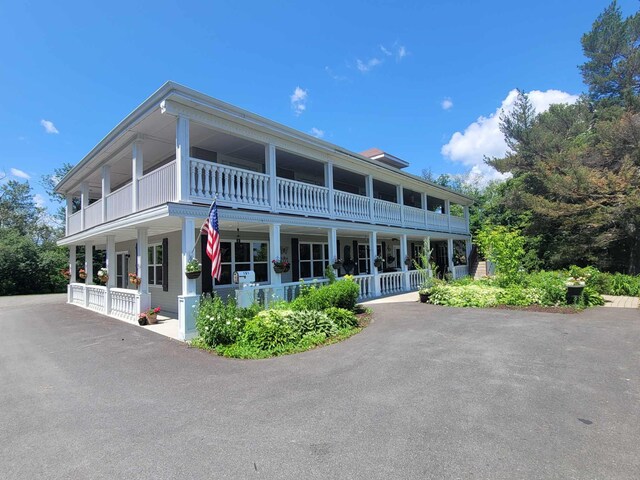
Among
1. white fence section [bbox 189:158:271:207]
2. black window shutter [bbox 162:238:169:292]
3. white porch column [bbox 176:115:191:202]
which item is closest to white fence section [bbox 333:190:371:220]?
white fence section [bbox 189:158:271:207]

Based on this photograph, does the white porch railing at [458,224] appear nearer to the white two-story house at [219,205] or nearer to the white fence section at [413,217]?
the white two-story house at [219,205]

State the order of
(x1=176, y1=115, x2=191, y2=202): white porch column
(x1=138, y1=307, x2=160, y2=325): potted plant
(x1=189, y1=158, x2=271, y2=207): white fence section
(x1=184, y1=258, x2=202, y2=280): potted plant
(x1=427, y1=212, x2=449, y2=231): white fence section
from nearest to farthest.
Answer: (x1=184, y1=258, x2=202, y2=280): potted plant → (x1=176, y1=115, x2=191, y2=202): white porch column → (x1=189, y1=158, x2=271, y2=207): white fence section → (x1=138, y1=307, x2=160, y2=325): potted plant → (x1=427, y1=212, x2=449, y2=231): white fence section

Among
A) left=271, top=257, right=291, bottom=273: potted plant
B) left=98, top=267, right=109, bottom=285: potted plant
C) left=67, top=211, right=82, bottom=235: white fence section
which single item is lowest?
left=98, top=267, right=109, bottom=285: potted plant

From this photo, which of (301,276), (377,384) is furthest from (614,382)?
(301,276)

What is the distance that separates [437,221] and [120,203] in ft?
52.2

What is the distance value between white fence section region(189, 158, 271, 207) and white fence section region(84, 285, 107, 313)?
6829 millimetres

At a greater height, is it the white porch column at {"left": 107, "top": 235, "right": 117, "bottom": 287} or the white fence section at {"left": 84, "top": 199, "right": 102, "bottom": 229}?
the white fence section at {"left": 84, "top": 199, "right": 102, "bottom": 229}

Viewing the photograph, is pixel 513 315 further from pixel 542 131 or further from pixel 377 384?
pixel 542 131

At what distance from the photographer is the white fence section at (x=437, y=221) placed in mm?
19000

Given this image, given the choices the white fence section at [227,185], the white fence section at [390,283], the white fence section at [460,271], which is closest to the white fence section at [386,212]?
the white fence section at [390,283]

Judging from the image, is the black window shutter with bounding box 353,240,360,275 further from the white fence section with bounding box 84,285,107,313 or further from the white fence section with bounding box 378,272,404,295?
the white fence section with bounding box 84,285,107,313

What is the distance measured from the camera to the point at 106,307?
12242 mm

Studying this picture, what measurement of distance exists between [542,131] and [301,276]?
17.2 meters

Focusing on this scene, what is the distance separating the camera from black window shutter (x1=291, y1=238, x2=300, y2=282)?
543 inches
